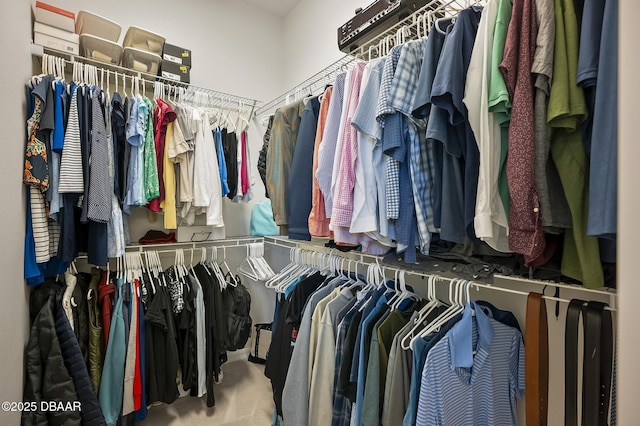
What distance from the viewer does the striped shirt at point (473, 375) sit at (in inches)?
35.3

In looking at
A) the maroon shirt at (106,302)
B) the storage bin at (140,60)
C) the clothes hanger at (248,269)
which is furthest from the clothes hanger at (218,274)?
the storage bin at (140,60)

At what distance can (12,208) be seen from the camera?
44.7 inches

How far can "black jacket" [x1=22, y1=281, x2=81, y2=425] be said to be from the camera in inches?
50.5

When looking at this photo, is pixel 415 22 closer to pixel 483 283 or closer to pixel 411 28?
pixel 411 28

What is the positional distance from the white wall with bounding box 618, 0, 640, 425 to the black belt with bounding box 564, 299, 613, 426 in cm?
69

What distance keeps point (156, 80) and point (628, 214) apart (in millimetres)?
2399

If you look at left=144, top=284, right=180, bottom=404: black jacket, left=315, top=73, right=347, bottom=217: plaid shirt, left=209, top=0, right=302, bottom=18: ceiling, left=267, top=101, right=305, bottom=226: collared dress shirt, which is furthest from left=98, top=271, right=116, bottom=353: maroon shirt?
left=209, top=0, right=302, bottom=18: ceiling

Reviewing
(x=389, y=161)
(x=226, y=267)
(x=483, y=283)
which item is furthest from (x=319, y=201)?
(x=226, y=267)

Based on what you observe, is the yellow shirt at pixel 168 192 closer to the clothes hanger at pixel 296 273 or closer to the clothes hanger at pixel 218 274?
the clothes hanger at pixel 218 274

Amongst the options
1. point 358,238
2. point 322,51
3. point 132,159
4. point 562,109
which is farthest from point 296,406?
point 322,51

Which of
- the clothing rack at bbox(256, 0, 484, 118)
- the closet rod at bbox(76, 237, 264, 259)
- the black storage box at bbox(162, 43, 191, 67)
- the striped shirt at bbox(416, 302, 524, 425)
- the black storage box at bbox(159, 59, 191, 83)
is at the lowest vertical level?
the striped shirt at bbox(416, 302, 524, 425)

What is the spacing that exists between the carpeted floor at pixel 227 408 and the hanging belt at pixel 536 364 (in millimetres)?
1429

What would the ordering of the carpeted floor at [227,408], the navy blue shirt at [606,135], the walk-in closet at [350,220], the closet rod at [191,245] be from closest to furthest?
1. the navy blue shirt at [606,135]
2. the walk-in closet at [350,220]
3. the carpeted floor at [227,408]
4. the closet rod at [191,245]

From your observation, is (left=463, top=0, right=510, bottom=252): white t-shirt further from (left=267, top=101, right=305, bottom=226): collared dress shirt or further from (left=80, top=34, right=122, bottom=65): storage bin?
(left=80, top=34, right=122, bottom=65): storage bin
